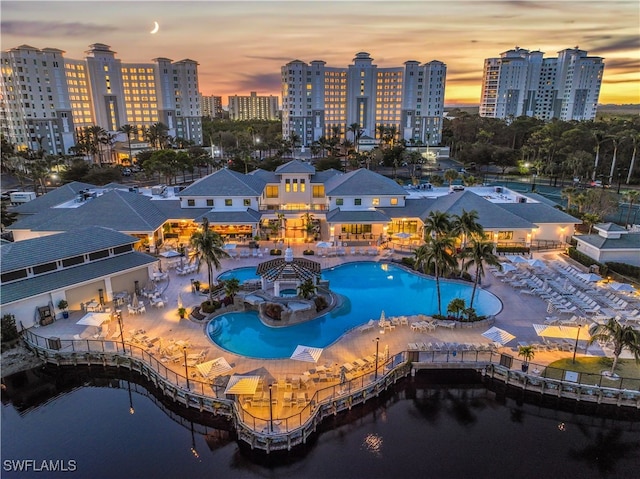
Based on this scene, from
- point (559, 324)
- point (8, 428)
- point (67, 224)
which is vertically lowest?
point (8, 428)

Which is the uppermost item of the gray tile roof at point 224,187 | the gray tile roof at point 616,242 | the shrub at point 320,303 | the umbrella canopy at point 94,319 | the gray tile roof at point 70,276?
the gray tile roof at point 224,187

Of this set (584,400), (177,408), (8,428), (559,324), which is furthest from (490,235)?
(8,428)

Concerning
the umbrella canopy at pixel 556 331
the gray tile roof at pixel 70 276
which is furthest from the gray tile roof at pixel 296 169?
the umbrella canopy at pixel 556 331

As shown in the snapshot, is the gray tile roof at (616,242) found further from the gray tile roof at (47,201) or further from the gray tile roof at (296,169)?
the gray tile roof at (47,201)

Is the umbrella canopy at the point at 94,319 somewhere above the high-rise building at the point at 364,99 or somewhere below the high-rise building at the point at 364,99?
below

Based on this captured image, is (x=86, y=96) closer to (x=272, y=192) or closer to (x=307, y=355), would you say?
(x=272, y=192)

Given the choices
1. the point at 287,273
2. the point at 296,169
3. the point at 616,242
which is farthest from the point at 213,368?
the point at 616,242

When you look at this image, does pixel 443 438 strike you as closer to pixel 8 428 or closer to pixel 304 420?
pixel 304 420
